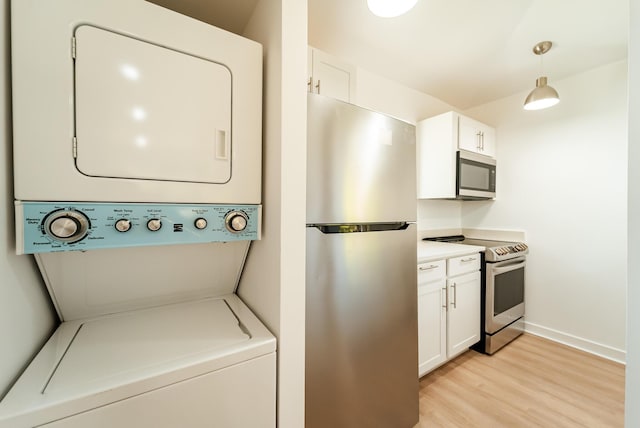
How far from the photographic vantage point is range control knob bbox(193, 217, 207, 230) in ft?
2.84

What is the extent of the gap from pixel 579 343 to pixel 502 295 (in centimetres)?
85

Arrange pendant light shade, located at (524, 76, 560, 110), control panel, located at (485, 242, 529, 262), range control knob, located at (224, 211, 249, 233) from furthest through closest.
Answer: control panel, located at (485, 242, 529, 262)
pendant light shade, located at (524, 76, 560, 110)
range control knob, located at (224, 211, 249, 233)

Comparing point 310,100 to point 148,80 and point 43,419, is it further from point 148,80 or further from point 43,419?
point 43,419

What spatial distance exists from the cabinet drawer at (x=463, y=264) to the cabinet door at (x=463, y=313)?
0.04 m

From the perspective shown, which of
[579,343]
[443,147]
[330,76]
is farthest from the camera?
[443,147]

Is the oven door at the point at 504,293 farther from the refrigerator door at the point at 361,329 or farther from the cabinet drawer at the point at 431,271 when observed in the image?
the refrigerator door at the point at 361,329

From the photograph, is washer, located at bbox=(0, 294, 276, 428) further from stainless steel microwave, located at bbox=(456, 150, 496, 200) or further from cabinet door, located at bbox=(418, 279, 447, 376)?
stainless steel microwave, located at bbox=(456, 150, 496, 200)

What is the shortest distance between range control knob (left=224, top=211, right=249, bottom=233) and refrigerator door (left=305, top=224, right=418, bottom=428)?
273 mm

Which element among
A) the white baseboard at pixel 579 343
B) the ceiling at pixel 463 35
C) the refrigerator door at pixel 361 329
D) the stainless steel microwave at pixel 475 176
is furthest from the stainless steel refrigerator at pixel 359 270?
the white baseboard at pixel 579 343

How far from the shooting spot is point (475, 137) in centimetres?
261

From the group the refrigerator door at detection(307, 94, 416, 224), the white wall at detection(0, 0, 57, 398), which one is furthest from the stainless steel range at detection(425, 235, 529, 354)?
the white wall at detection(0, 0, 57, 398)

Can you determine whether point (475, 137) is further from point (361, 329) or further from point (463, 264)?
point (361, 329)

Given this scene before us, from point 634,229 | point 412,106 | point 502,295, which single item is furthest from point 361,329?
point 412,106

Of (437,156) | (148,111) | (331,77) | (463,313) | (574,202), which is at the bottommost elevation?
(463,313)
